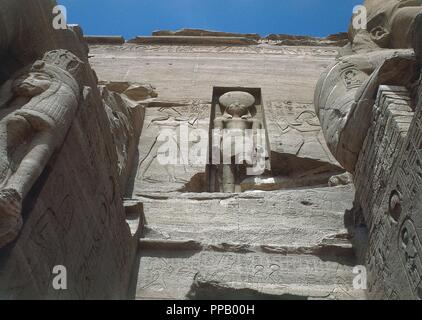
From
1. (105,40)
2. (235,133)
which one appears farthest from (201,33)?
(235,133)

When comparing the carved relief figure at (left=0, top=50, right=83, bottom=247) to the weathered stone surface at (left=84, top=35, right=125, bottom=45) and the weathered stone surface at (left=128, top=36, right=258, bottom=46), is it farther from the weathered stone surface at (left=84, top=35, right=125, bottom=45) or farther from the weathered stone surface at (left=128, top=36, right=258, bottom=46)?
the weathered stone surface at (left=84, top=35, right=125, bottom=45)

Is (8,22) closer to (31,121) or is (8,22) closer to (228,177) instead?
(31,121)

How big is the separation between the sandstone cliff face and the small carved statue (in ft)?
6.40

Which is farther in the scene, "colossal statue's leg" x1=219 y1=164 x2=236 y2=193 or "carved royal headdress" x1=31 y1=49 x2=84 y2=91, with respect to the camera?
"colossal statue's leg" x1=219 y1=164 x2=236 y2=193

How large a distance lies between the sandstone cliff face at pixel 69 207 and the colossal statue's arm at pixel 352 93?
160 cm

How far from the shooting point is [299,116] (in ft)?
22.2

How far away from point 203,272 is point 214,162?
2.20 metres

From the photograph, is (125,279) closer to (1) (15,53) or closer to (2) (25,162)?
(2) (25,162)

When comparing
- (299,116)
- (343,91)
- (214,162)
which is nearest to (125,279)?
(343,91)

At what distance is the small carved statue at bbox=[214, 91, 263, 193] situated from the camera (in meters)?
5.65

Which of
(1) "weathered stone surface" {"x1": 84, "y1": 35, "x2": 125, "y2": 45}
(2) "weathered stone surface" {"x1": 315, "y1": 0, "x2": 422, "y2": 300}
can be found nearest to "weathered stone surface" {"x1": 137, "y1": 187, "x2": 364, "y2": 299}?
(2) "weathered stone surface" {"x1": 315, "y1": 0, "x2": 422, "y2": 300}

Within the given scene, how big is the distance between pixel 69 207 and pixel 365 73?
2.61m

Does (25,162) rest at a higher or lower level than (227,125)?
lower

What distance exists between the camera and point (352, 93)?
3.99 m
